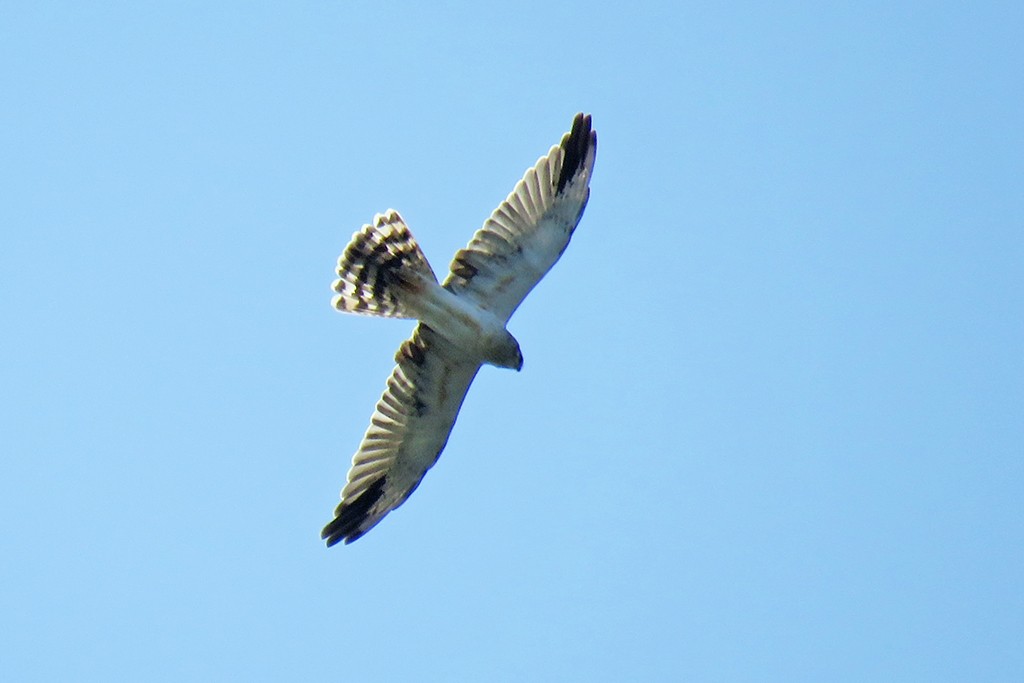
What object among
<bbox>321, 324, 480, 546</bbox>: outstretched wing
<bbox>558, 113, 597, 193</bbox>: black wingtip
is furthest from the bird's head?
<bbox>558, 113, 597, 193</bbox>: black wingtip

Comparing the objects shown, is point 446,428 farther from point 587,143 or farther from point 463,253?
point 587,143

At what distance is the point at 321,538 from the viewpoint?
34.5 feet

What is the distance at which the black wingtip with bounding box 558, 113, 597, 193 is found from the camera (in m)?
10.1

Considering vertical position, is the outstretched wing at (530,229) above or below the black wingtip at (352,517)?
above

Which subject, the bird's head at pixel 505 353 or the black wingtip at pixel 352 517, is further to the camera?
the black wingtip at pixel 352 517

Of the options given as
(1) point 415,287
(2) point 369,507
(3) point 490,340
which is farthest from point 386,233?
(2) point 369,507

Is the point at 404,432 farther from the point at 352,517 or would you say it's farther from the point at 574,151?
the point at 574,151

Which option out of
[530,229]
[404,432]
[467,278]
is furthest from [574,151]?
[404,432]

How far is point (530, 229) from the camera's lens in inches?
A: 395

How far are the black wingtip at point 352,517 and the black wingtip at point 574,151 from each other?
266 cm

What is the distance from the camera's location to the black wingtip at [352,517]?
10.6 meters

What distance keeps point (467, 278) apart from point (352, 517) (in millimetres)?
2027

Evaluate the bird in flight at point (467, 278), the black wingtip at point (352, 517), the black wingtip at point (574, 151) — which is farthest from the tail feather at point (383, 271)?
the black wingtip at point (352, 517)

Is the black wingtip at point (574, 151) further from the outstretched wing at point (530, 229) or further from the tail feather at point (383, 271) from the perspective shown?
the tail feather at point (383, 271)
